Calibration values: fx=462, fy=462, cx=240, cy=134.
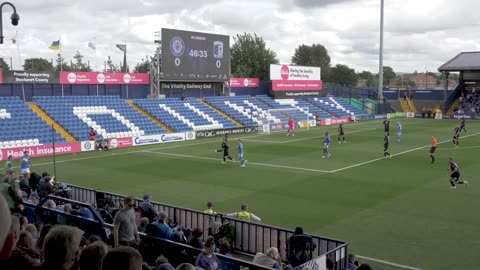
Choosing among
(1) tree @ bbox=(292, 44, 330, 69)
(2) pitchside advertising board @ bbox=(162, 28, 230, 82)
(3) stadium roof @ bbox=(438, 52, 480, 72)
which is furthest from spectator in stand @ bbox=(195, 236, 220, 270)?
(1) tree @ bbox=(292, 44, 330, 69)

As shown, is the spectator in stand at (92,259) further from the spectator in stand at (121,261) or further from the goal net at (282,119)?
the goal net at (282,119)

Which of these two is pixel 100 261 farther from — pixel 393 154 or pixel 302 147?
pixel 302 147

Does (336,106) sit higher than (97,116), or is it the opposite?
(336,106)

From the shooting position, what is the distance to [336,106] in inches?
2717

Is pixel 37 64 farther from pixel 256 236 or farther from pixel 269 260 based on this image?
pixel 269 260

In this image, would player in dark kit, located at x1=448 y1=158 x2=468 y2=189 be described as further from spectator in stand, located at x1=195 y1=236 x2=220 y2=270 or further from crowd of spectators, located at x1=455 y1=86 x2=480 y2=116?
crowd of spectators, located at x1=455 y1=86 x2=480 y2=116

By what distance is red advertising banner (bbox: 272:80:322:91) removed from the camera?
63638 mm

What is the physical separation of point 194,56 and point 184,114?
255 inches

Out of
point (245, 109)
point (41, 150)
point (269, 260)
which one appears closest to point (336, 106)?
point (245, 109)

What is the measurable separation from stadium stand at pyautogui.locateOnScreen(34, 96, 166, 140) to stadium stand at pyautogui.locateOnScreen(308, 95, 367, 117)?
30099 mm

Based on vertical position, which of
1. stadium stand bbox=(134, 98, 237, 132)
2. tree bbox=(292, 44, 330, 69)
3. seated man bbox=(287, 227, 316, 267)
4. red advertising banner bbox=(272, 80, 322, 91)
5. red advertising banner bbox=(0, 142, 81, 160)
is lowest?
red advertising banner bbox=(0, 142, 81, 160)

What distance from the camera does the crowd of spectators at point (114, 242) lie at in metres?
3.24

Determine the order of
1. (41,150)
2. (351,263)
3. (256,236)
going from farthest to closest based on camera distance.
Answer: (41,150) < (256,236) < (351,263)

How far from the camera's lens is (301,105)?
64.1 m
